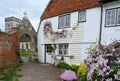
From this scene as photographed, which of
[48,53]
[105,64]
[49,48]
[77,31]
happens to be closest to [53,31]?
[49,48]

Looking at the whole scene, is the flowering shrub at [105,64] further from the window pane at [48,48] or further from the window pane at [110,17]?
the window pane at [48,48]

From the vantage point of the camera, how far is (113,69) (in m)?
5.17

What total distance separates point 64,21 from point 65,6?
4.88 feet

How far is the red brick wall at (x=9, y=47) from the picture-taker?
17.6 metres

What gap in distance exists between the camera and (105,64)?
533 centimetres

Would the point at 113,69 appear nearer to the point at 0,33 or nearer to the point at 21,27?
the point at 0,33

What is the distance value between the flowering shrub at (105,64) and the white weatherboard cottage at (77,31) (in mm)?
8597

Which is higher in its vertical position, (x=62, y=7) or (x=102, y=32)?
(x=62, y=7)

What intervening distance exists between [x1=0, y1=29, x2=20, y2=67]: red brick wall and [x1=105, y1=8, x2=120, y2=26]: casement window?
9378 mm

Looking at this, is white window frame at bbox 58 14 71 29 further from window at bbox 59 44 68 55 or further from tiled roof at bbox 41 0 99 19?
window at bbox 59 44 68 55

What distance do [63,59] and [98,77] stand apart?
13.5 meters

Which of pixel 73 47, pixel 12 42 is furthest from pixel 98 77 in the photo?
pixel 12 42

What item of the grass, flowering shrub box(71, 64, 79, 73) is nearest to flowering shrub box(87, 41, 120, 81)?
the grass

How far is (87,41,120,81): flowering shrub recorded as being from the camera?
5.20 m
